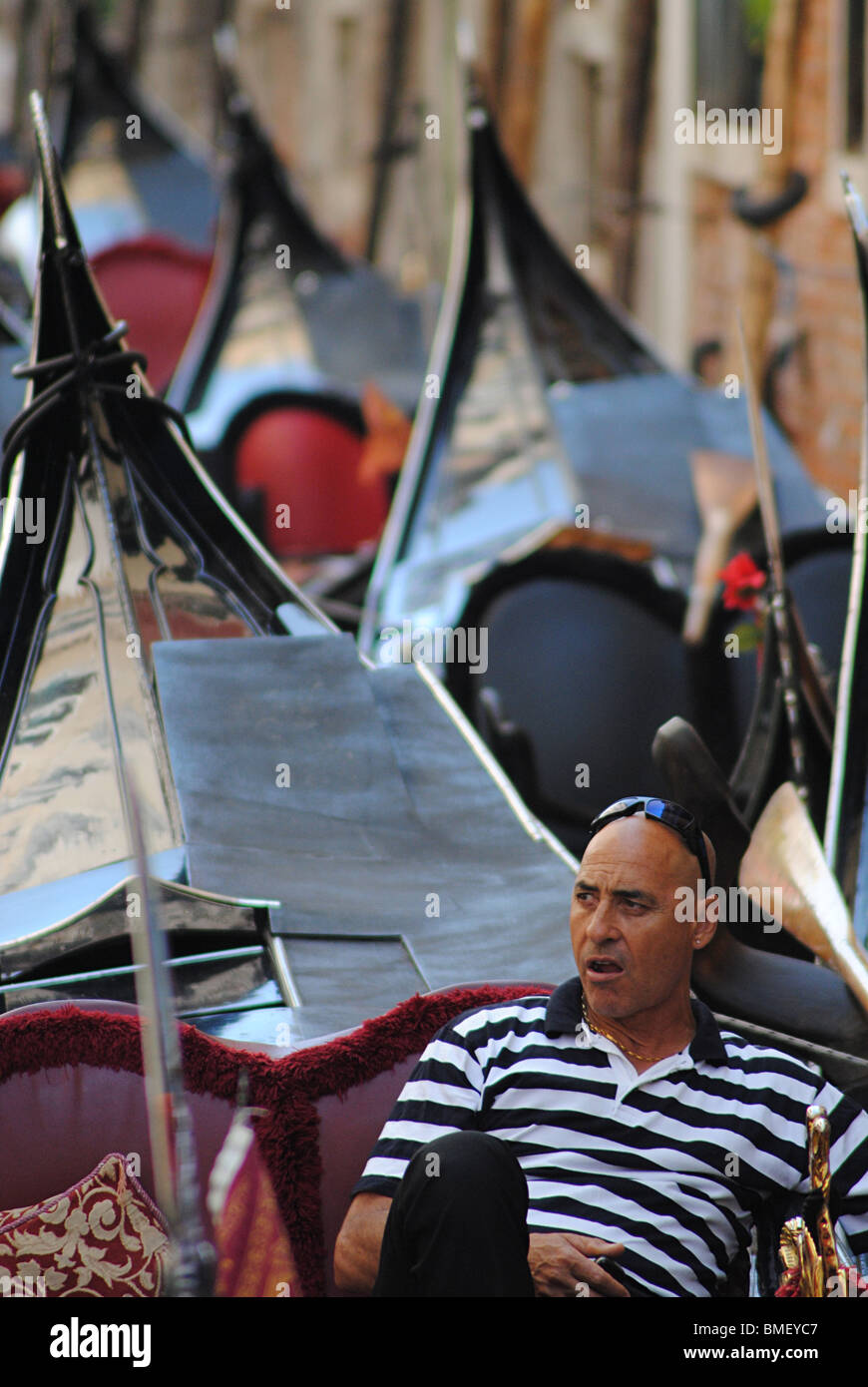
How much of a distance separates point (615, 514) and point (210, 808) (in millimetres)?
1783

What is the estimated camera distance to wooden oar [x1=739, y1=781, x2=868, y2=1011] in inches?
72.2

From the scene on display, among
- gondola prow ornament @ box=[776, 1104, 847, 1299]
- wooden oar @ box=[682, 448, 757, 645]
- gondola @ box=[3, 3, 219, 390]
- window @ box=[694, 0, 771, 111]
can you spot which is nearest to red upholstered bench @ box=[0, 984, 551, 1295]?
gondola prow ornament @ box=[776, 1104, 847, 1299]

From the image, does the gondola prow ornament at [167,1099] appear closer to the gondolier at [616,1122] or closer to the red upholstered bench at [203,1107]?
the gondolier at [616,1122]

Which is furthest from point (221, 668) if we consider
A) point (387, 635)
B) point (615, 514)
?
point (615, 514)

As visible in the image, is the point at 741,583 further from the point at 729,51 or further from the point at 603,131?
the point at 603,131

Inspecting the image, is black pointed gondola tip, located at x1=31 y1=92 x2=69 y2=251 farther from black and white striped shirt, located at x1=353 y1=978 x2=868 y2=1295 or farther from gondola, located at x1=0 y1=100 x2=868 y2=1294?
black and white striped shirt, located at x1=353 y1=978 x2=868 y2=1295

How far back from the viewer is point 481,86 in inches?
182

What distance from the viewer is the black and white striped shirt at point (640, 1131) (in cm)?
137

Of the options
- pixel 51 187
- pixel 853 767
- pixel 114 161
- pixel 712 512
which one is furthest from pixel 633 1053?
pixel 114 161

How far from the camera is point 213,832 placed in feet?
6.36

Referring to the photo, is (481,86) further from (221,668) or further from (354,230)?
(354,230)

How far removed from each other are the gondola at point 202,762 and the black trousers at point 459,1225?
414 mm

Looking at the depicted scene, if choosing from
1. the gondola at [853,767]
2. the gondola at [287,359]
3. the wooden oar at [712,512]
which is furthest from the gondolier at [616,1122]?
the gondola at [287,359]

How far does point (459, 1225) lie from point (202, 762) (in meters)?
0.87
